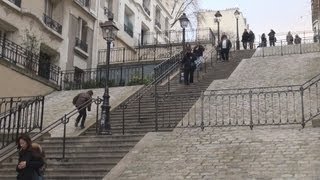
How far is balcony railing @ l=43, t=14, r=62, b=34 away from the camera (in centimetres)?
2877

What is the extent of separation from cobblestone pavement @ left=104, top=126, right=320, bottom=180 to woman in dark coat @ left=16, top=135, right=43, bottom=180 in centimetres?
317

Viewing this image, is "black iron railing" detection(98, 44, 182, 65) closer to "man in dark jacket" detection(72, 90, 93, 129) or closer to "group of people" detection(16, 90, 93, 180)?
"man in dark jacket" detection(72, 90, 93, 129)

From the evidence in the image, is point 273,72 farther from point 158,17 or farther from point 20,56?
point 158,17

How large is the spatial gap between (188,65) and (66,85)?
8.13 metres

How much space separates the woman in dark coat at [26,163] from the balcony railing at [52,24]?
20.5 m

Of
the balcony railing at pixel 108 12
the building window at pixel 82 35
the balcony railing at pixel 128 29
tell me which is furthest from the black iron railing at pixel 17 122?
the balcony railing at pixel 128 29

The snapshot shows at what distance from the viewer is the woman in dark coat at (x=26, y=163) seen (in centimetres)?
890

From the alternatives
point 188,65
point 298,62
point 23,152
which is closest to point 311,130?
point 23,152

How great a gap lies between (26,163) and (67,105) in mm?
13510

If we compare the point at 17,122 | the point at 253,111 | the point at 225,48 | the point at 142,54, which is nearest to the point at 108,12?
the point at 142,54

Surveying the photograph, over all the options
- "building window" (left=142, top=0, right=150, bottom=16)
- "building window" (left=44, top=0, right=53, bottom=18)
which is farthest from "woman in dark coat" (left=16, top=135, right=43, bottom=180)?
"building window" (left=142, top=0, right=150, bottom=16)

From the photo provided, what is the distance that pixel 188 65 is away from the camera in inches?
877

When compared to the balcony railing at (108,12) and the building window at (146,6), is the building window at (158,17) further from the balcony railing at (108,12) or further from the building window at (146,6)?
the balcony railing at (108,12)

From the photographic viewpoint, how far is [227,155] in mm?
12391
